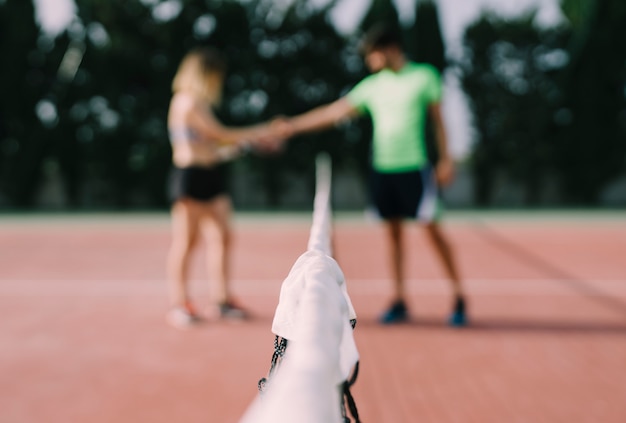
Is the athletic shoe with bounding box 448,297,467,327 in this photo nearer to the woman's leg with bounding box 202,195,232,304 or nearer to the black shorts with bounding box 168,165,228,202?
the woman's leg with bounding box 202,195,232,304

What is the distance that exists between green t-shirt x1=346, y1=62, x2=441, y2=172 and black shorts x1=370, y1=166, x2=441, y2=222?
6 centimetres

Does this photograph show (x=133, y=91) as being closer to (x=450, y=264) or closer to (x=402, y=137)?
(x=402, y=137)

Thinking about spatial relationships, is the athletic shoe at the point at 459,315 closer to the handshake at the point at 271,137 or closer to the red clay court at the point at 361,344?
the red clay court at the point at 361,344

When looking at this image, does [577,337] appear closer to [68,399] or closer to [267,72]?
[68,399]

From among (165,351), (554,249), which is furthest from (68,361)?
(554,249)

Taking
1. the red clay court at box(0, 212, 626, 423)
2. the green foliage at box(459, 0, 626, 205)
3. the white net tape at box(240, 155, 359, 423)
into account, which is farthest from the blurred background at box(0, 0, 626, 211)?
the white net tape at box(240, 155, 359, 423)

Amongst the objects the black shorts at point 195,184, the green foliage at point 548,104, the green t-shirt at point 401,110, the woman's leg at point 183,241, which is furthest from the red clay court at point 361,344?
the green foliage at point 548,104

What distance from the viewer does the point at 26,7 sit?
18562 mm

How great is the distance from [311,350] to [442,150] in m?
3.47

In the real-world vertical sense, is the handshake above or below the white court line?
above

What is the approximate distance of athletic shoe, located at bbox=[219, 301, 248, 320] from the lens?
14.2ft

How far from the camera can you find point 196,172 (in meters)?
4.11

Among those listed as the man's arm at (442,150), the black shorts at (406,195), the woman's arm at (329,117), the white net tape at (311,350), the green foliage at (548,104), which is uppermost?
the green foliage at (548,104)

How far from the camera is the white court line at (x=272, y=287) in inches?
210
